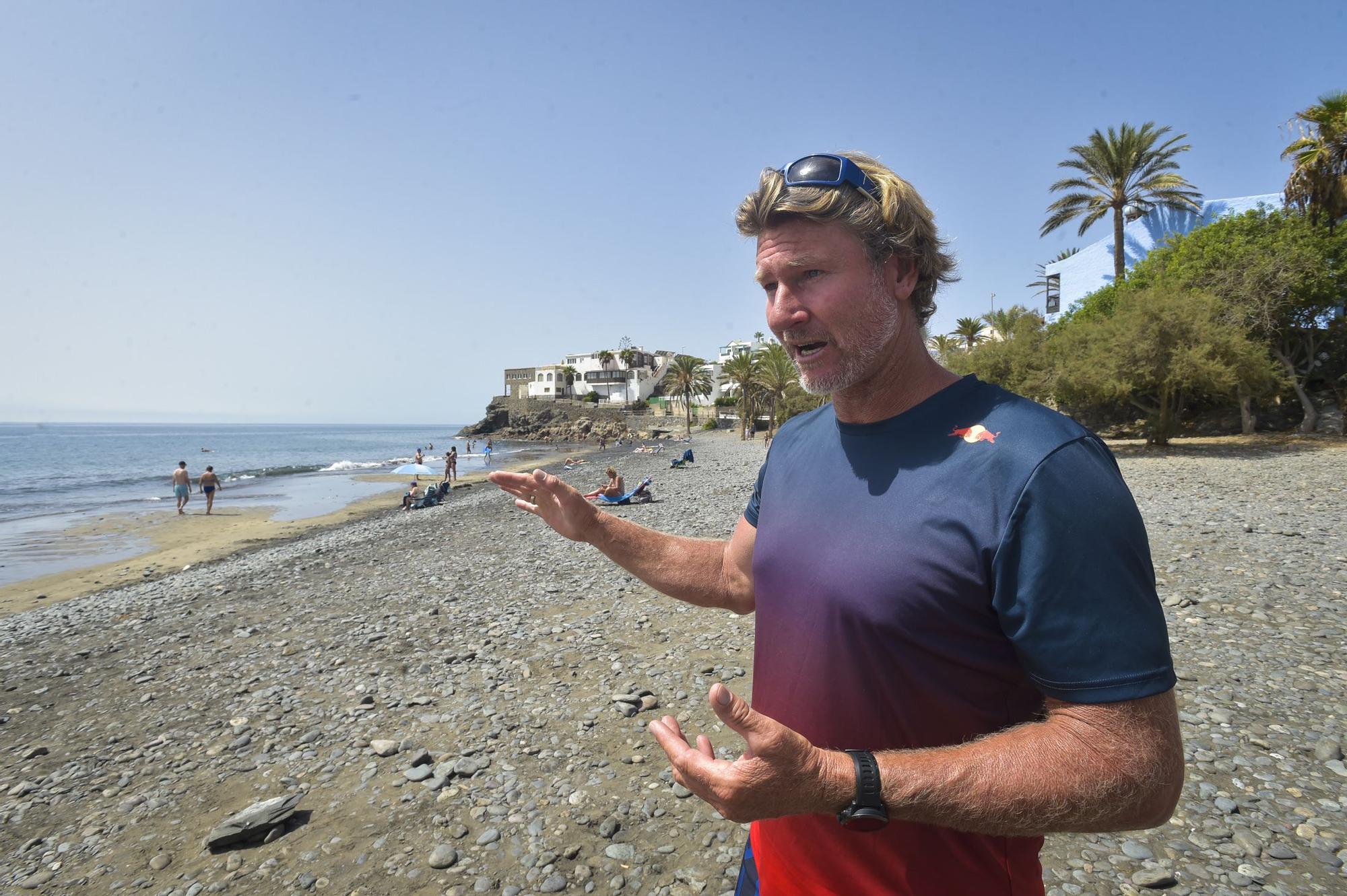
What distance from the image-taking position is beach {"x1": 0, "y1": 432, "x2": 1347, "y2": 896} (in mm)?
3861

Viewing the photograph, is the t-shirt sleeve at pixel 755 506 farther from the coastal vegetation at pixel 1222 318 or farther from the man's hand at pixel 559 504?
the coastal vegetation at pixel 1222 318

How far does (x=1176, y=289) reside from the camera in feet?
81.0

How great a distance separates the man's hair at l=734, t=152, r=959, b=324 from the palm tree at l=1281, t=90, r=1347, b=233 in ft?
112

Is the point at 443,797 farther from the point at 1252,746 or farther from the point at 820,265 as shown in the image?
the point at 1252,746

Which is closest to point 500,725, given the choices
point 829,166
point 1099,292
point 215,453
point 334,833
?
point 334,833

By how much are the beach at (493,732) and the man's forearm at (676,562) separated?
225 centimetres

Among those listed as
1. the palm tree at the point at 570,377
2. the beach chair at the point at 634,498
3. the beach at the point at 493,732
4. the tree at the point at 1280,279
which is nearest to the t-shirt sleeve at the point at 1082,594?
the beach at the point at 493,732

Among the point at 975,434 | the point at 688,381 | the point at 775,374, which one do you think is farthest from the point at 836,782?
the point at 688,381

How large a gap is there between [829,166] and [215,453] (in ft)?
318

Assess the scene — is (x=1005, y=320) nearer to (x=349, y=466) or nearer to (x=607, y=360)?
(x=349, y=466)

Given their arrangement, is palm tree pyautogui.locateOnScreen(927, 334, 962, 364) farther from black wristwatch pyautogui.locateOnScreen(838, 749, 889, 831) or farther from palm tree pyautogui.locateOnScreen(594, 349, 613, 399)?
palm tree pyautogui.locateOnScreen(594, 349, 613, 399)

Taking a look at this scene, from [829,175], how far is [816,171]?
5cm

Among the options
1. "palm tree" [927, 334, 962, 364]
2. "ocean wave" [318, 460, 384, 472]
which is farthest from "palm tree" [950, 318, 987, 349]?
"ocean wave" [318, 460, 384, 472]

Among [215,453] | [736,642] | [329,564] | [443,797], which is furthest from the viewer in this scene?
[215,453]
